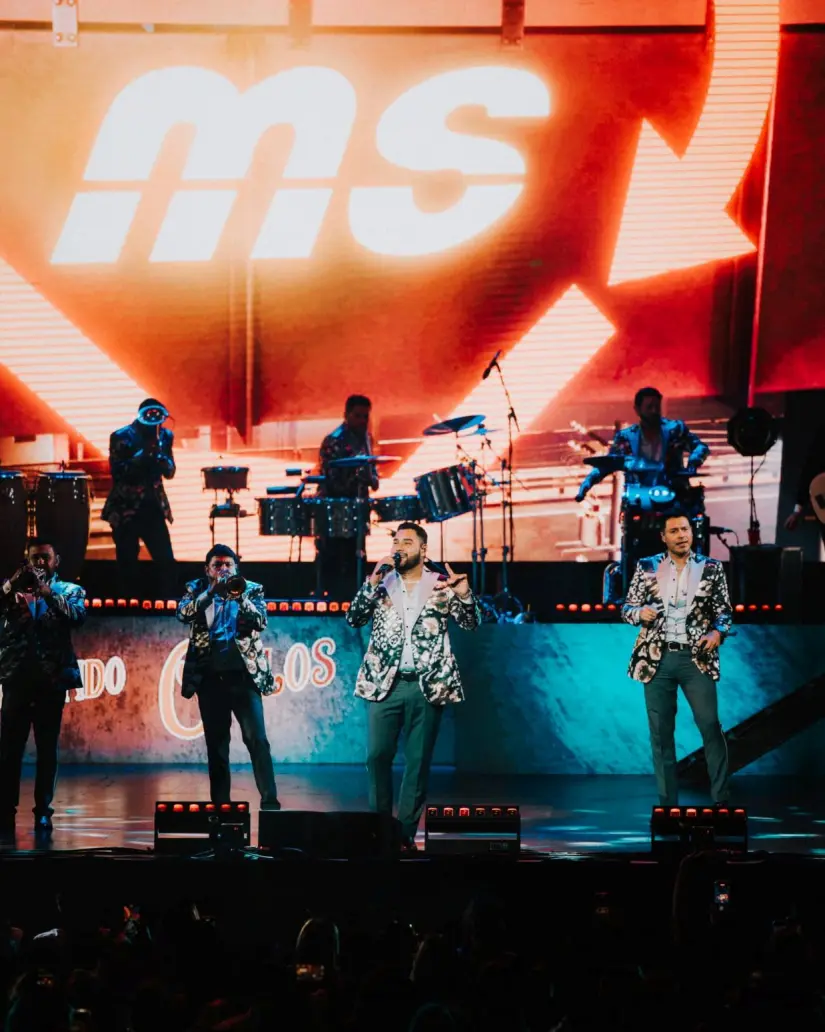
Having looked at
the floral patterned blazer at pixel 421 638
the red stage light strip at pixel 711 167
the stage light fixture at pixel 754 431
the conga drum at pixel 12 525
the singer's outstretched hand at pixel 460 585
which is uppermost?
the red stage light strip at pixel 711 167

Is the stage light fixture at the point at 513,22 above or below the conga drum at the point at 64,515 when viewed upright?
above

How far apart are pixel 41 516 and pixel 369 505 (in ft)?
9.04

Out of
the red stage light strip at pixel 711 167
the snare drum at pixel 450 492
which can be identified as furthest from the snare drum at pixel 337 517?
the red stage light strip at pixel 711 167

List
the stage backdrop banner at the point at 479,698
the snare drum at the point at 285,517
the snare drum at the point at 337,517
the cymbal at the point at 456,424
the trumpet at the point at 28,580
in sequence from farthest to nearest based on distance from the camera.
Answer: the snare drum at the point at 285,517
the snare drum at the point at 337,517
the cymbal at the point at 456,424
the stage backdrop banner at the point at 479,698
the trumpet at the point at 28,580

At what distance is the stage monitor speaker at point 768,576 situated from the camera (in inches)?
503

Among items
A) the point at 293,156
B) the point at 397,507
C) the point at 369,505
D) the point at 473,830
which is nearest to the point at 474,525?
the point at 397,507

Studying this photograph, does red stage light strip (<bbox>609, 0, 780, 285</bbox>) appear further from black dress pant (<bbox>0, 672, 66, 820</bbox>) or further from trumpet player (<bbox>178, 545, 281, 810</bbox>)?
black dress pant (<bbox>0, 672, 66, 820</bbox>)

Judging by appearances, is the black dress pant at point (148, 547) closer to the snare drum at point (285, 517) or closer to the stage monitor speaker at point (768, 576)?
the snare drum at point (285, 517)

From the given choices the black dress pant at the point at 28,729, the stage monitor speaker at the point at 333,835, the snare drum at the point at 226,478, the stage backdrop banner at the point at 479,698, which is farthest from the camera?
the snare drum at the point at 226,478

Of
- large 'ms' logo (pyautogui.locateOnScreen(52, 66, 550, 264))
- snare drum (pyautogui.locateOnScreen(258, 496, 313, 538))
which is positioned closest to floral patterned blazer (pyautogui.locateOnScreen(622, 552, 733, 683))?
snare drum (pyautogui.locateOnScreen(258, 496, 313, 538))

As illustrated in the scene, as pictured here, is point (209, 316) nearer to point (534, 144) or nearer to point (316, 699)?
point (534, 144)

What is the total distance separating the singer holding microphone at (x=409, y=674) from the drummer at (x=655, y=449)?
15.9 feet

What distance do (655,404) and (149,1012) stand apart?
9.75 metres

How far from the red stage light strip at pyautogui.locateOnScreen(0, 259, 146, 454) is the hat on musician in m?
1.79
